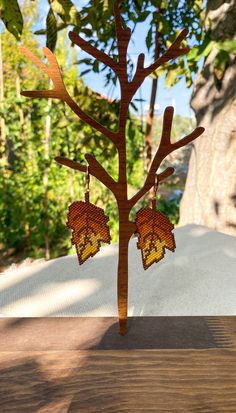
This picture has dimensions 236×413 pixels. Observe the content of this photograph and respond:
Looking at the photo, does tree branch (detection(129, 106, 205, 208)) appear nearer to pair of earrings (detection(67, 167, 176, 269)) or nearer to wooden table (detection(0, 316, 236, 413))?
pair of earrings (detection(67, 167, 176, 269))

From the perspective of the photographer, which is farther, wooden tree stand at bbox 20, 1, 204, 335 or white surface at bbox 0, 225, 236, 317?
white surface at bbox 0, 225, 236, 317

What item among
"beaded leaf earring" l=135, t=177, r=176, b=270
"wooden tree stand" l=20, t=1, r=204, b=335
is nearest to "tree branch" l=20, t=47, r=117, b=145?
"wooden tree stand" l=20, t=1, r=204, b=335

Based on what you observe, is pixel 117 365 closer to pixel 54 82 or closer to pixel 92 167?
pixel 92 167

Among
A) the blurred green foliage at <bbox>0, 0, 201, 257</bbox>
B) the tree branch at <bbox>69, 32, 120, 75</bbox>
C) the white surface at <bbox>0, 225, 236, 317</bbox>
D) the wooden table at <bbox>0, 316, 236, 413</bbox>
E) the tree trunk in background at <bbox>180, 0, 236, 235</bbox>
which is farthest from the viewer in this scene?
the blurred green foliage at <bbox>0, 0, 201, 257</bbox>

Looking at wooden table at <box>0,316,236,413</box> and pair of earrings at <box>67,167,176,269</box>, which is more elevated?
pair of earrings at <box>67,167,176,269</box>

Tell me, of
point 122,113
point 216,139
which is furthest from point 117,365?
point 216,139

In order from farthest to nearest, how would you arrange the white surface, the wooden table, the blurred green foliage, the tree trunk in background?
the blurred green foliage → the tree trunk in background → the white surface → the wooden table

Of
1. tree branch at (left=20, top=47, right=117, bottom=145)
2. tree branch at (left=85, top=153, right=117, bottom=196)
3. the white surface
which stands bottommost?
the white surface

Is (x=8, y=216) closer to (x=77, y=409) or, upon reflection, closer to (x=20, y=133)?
(x=20, y=133)
